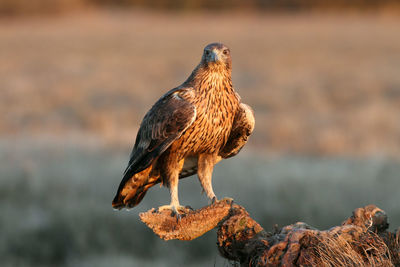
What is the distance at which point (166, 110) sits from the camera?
5309 millimetres

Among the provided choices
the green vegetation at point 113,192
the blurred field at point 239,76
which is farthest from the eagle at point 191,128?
the blurred field at point 239,76

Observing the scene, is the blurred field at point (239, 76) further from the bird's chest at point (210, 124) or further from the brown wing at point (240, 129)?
the bird's chest at point (210, 124)

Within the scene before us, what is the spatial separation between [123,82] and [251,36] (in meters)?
13.9

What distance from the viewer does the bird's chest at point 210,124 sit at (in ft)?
17.1

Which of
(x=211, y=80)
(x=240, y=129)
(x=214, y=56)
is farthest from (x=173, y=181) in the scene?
(x=214, y=56)

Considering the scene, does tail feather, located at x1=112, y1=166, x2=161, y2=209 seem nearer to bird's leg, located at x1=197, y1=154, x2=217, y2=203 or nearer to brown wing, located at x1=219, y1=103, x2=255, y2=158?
bird's leg, located at x1=197, y1=154, x2=217, y2=203

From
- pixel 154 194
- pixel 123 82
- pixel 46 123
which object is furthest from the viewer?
pixel 123 82

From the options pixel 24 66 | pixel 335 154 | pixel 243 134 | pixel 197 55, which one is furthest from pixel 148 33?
pixel 243 134

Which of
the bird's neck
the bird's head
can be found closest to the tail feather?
the bird's neck

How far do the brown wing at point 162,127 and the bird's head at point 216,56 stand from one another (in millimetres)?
289

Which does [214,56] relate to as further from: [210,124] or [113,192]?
[113,192]

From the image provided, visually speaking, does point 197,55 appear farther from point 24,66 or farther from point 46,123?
point 46,123

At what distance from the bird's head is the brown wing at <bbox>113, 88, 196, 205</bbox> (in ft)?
0.95

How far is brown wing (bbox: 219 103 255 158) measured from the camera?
5477mm
